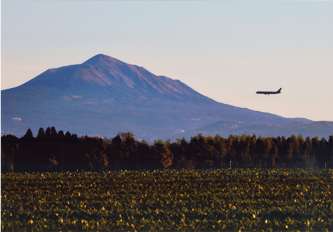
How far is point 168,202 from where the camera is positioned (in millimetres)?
38562

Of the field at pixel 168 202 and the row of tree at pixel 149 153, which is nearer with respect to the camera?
the field at pixel 168 202

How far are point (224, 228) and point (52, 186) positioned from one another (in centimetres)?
1655

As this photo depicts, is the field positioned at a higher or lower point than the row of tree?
lower

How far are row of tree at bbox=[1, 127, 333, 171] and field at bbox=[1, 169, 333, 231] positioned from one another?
15320 mm

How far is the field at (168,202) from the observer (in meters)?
32.6

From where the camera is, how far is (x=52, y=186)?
153ft

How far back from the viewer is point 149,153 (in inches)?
2862

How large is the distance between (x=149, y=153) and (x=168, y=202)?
34.2m

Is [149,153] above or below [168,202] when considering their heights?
above

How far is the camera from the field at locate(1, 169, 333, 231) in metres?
32.6

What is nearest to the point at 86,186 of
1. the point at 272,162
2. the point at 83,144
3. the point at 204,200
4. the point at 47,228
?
the point at 204,200

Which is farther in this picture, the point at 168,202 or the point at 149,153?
the point at 149,153

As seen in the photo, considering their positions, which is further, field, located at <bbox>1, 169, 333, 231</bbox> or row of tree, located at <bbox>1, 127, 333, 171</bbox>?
row of tree, located at <bbox>1, 127, 333, 171</bbox>

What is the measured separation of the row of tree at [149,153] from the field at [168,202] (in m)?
15.3
